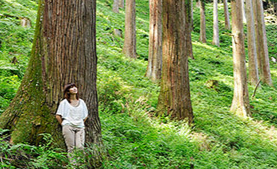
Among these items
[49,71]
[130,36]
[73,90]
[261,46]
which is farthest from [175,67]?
[261,46]

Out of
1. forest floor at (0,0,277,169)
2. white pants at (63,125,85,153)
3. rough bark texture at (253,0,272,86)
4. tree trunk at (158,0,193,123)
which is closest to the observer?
white pants at (63,125,85,153)

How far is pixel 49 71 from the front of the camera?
4.19 metres

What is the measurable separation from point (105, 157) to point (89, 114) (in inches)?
31.0

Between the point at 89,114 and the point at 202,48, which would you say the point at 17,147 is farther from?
the point at 202,48

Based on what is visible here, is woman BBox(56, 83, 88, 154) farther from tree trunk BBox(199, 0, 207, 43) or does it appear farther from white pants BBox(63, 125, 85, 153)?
tree trunk BBox(199, 0, 207, 43)

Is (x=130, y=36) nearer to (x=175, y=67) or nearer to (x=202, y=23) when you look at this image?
(x=175, y=67)

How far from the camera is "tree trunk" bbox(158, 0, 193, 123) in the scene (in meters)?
7.79

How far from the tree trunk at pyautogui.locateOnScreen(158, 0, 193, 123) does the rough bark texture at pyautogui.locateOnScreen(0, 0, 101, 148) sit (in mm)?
3937

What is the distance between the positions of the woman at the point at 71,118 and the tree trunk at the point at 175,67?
394 cm

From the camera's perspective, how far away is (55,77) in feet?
13.8

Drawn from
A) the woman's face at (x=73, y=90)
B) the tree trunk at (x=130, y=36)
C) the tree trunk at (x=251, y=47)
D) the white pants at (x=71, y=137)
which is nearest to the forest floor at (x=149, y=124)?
the white pants at (x=71, y=137)

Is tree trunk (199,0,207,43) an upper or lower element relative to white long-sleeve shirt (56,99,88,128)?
upper

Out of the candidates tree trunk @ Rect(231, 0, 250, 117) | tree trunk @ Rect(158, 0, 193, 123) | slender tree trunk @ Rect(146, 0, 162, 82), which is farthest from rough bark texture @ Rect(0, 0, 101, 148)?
tree trunk @ Rect(231, 0, 250, 117)

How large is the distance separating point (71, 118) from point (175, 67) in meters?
4.36
